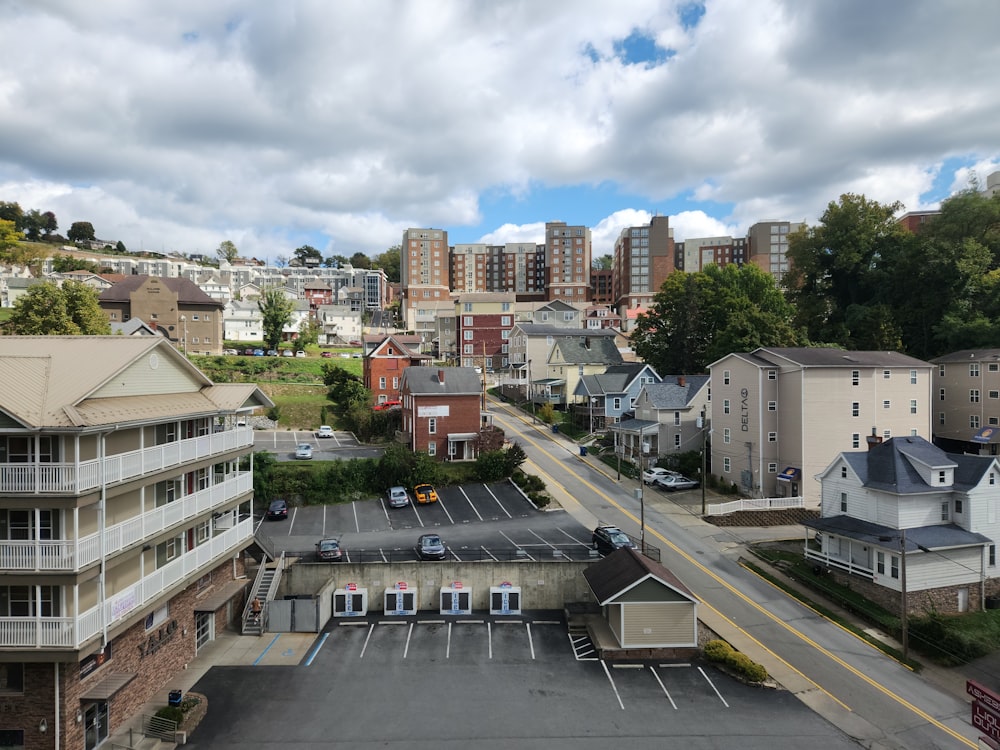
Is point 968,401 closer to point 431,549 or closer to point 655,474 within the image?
point 655,474

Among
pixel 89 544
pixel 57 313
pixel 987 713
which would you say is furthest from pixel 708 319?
pixel 57 313

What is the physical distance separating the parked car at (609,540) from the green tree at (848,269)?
→ 41.0 metres

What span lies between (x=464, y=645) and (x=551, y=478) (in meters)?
22.7

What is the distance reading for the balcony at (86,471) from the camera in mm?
16719

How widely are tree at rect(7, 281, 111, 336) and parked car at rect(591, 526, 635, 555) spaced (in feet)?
156

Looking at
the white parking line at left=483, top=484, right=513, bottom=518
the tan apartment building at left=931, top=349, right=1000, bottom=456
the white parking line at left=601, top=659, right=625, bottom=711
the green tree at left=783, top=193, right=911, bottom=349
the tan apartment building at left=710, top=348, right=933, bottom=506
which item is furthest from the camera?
the green tree at left=783, top=193, right=911, bottom=349

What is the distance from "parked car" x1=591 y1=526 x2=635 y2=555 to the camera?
32.0 metres

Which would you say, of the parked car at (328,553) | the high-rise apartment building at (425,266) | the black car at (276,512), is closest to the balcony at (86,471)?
the parked car at (328,553)

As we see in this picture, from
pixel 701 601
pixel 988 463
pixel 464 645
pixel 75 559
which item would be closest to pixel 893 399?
pixel 988 463

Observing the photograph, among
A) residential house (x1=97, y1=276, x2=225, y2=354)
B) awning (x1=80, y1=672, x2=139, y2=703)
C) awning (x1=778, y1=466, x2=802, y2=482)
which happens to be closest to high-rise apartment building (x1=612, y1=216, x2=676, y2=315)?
residential house (x1=97, y1=276, x2=225, y2=354)

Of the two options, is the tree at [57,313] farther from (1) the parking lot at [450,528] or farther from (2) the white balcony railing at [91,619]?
(2) the white balcony railing at [91,619]

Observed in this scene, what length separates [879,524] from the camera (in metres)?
31.3

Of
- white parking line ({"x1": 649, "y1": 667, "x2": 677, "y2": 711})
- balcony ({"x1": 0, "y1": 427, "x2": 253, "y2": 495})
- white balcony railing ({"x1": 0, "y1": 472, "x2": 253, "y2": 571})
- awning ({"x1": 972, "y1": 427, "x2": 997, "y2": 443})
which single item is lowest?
white parking line ({"x1": 649, "y1": 667, "x2": 677, "y2": 711})

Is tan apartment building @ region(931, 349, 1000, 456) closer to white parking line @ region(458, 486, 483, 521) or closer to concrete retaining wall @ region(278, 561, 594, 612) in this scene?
white parking line @ region(458, 486, 483, 521)
